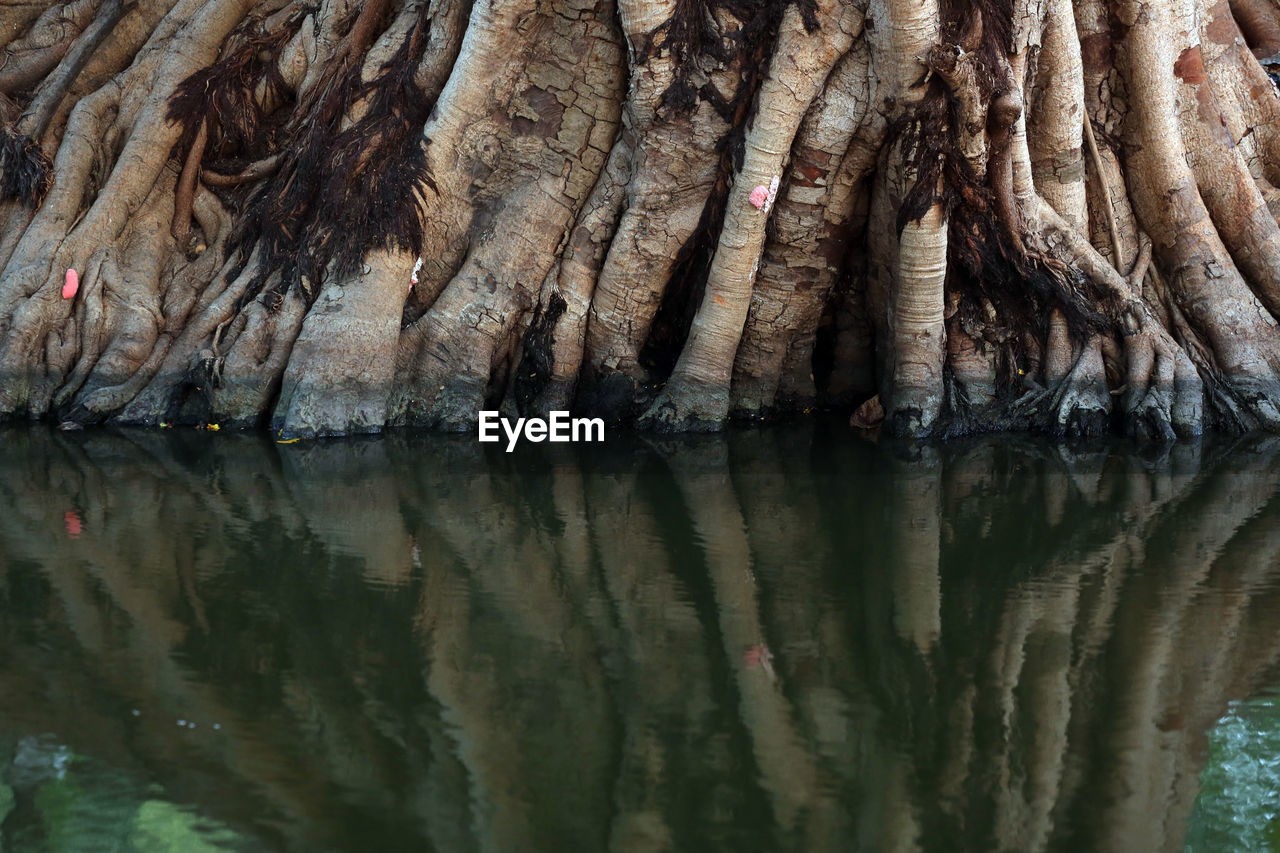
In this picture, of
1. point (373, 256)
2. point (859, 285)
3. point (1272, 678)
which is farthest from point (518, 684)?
point (859, 285)

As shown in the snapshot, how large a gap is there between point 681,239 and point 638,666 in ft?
14.8

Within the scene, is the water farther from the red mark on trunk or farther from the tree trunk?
the red mark on trunk

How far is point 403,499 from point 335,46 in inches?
163

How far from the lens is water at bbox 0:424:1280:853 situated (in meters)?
2.88

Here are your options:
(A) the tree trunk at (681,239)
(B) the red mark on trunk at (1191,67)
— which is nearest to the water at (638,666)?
(A) the tree trunk at (681,239)

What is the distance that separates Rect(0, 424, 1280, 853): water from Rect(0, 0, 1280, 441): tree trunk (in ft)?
5.57

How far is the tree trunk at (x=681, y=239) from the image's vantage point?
291 inches

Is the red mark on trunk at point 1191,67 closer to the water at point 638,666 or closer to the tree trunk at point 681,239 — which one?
the tree trunk at point 681,239

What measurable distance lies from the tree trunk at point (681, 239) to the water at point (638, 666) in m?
1.70

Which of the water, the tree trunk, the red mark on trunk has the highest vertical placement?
the red mark on trunk

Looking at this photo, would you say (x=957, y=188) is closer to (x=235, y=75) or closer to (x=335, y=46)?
(x=335, y=46)

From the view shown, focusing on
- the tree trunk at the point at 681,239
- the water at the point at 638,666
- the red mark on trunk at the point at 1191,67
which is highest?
the red mark on trunk at the point at 1191,67

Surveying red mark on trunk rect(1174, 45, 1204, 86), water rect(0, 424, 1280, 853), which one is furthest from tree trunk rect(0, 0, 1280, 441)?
water rect(0, 424, 1280, 853)

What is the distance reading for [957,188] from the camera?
24.2 ft
